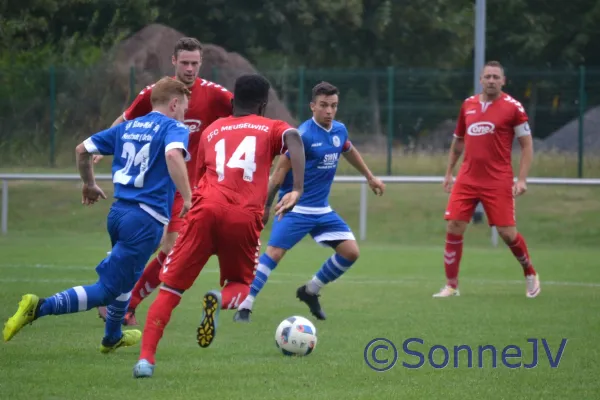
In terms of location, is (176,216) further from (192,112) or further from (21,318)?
(21,318)

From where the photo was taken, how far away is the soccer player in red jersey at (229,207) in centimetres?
697

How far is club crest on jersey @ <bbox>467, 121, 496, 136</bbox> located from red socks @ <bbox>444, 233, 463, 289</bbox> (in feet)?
3.42

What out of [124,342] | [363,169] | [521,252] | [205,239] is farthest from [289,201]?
[521,252]

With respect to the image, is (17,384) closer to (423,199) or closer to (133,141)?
(133,141)

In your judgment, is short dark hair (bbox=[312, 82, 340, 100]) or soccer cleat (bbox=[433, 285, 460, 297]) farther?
soccer cleat (bbox=[433, 285, 460, 297])

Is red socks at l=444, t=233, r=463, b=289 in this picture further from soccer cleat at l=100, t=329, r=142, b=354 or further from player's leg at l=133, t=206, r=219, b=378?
player's leg at l=133, t=206, r=219, b=378

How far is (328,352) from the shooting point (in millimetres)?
8188

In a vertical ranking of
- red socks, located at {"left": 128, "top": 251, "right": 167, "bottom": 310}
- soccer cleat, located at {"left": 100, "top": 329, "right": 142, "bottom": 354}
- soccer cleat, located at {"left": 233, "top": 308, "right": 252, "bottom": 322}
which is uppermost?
red socks, located at {"left": 128, "top": 251, "right": 167, "bottom": 310}

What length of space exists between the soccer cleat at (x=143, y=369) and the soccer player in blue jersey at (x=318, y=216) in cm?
333

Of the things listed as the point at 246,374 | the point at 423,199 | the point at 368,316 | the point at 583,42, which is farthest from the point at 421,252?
the point at 583,42

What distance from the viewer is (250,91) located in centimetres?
745

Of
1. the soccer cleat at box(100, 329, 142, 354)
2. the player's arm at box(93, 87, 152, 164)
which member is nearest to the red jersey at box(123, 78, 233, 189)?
the player's arm at box(93, 87, 152, 164)

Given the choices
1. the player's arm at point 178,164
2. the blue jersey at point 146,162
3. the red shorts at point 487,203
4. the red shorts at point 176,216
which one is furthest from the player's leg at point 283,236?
the player's arm at point 178,164

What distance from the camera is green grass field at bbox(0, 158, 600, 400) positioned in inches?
267
